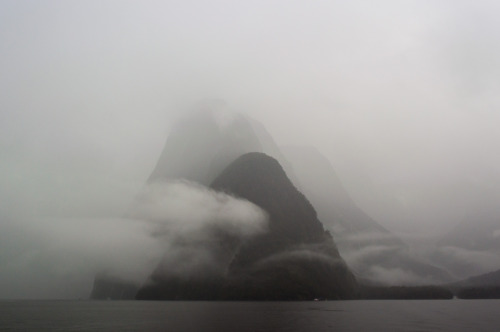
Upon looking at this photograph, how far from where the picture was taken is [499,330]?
69938 millimetres

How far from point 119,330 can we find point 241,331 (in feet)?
59.6

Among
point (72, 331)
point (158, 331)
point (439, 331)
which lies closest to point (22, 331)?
point (72, 331)

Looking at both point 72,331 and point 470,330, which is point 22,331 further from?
point 470,330

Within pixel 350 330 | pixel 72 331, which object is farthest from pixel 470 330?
pixel 72 331

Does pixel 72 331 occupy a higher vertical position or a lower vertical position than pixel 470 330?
lower

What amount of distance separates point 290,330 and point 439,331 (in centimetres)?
2224

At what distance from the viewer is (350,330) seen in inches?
2741

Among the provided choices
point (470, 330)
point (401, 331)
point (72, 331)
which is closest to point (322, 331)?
point (401, 331)

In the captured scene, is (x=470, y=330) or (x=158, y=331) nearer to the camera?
(x=158, y=331)

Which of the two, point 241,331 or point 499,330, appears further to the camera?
point 499,330

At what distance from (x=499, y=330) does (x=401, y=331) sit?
16.3 metres

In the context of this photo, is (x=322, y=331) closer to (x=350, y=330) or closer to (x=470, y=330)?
(x=350, y=330)

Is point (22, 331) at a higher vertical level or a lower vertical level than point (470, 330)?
lower

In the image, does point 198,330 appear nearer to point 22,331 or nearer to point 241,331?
point 241,331
